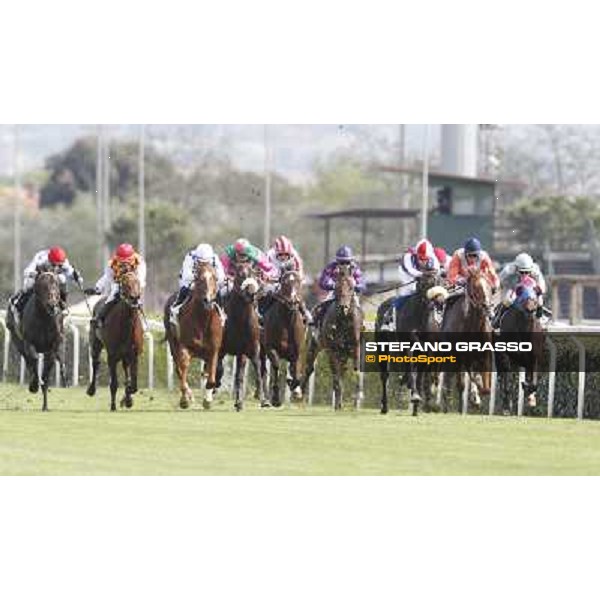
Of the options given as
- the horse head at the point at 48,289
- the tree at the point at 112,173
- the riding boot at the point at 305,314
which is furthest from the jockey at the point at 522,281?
the tree at the point at 112,173

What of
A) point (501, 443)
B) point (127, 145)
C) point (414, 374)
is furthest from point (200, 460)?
point (127, 145)

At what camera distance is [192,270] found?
15828 mm

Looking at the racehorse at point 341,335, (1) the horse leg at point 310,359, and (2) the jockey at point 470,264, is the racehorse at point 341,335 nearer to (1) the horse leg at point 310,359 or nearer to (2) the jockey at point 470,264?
(1) the horse leg at point 310,359

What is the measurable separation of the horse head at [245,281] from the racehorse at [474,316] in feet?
5.22

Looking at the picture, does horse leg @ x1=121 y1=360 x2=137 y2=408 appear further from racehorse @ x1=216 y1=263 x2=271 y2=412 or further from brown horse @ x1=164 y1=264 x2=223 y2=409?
racehorse @ x1=216 y1=263 x2=271 y2=412

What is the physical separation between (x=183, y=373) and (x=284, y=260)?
1248mm

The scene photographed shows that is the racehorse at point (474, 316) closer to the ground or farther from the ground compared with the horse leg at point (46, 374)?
farther from the ground

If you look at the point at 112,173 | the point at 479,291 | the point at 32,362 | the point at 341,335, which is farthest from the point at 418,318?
the point at 112,173

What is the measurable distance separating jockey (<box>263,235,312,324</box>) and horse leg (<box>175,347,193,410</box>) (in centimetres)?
89

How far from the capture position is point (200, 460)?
38.9 ft

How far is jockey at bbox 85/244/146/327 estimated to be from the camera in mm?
15180

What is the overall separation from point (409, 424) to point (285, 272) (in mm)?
2115

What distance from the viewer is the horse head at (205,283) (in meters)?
15.6

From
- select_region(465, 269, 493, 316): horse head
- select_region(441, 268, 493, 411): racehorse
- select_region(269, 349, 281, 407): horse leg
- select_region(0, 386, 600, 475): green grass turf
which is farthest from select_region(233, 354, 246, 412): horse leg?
select_region(465, 269, 493, 316): horse head
